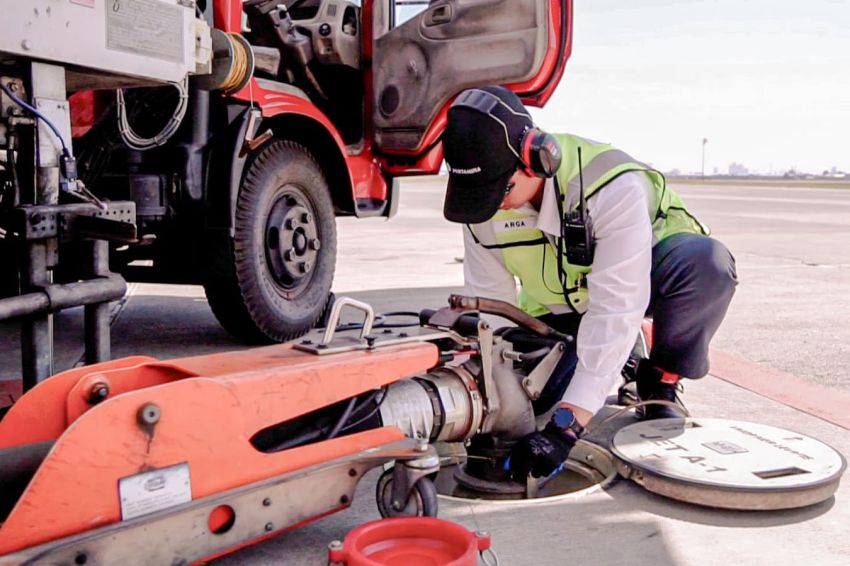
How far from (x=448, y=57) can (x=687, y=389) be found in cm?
212

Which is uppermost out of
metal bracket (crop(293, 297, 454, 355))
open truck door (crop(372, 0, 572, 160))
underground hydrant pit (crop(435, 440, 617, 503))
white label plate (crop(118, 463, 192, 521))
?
open truck door (crop(372, 0, 572, 160))

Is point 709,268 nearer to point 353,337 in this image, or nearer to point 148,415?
point 353,337

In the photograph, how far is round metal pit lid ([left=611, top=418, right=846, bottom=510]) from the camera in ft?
7.20

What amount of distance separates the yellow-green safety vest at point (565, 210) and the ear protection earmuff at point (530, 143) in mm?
277

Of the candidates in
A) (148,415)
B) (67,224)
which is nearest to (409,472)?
(148,415)

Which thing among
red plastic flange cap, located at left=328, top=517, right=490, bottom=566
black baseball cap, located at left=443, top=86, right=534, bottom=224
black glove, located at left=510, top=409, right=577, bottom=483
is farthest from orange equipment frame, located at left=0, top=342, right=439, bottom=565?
black baseball cap, located at left=443, top=86, right=534, bottom=224

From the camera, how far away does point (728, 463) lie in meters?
2.36

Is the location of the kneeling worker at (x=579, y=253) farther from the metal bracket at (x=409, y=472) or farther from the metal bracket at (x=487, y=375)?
the metal bracket at (x=409, y=472)

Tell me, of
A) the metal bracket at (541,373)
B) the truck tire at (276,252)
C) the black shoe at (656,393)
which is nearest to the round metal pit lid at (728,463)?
the black shoe at (656,393)

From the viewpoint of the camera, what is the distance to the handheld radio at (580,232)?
246 centimetres

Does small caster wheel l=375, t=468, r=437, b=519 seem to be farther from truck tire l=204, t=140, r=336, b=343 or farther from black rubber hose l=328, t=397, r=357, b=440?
truck tire l=204, t=140, r=336, b=343

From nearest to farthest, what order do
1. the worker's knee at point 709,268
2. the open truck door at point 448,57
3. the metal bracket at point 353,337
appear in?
the metal bracket at point 353,337 → the worker's knee at point 709,268 → the open truck door at point 448,57

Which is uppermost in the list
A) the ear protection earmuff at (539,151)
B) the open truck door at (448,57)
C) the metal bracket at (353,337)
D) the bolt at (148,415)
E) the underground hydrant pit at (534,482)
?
the open truck door at (448,57)

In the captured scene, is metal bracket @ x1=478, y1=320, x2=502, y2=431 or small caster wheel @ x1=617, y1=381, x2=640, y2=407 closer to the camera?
metal bracket @ x1=478, y1=320, x2=502, y2=431
